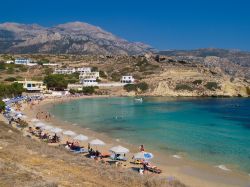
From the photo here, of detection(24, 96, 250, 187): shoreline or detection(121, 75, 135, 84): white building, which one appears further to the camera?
detection(121, 75, 135, 84): white building

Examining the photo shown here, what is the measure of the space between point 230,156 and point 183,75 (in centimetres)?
9576

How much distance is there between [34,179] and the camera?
46.7 feet

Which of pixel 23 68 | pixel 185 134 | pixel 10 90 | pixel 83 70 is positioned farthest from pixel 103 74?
pixel 185 134

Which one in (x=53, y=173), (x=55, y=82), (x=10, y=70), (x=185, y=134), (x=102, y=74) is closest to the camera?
(x=53, y=173)

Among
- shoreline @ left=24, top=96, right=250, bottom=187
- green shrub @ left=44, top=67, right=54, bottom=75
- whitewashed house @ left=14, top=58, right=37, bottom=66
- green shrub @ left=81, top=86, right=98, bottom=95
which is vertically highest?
whitewashed house @ left=14, top=58, right=37, bottom=66

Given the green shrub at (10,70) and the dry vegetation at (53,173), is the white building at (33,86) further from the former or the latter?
the dry vegetation at (53,173)

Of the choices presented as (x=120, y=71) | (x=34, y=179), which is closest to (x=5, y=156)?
(x=34, y=179)

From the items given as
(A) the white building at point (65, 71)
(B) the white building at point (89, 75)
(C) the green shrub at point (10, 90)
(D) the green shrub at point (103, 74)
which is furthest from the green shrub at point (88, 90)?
(C) the green shrub at point (10, 90)

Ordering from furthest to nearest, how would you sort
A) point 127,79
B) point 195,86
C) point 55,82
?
1. point 127,79
2. point 195,86
3. point 55,82

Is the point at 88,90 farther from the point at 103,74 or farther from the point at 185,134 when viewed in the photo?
the point at 185,134

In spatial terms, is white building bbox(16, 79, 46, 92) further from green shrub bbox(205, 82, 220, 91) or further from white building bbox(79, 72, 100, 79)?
green shrub bbox(205, 82, 220, 91)

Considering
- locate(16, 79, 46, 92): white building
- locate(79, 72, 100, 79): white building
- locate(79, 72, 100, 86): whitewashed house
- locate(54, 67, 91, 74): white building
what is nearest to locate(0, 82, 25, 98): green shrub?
locate(16, 79, 46, 92): white building

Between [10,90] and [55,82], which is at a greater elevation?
[55,82]

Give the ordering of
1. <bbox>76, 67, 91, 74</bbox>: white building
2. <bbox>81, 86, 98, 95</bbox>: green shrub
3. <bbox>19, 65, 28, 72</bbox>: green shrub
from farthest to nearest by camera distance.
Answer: <bbox>76, 67, 91, 74</bbox>: white building, <bbox>19, 65, 28, 72</bbox>: green shrub, <bbox>81, 86, 98, 95</bbox>: green shrub
